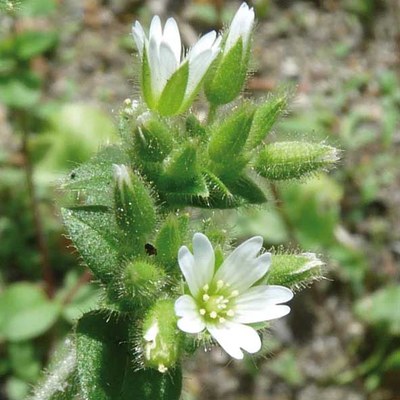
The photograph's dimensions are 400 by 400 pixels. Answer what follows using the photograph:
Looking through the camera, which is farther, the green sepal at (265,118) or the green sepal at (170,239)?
the green sepal at (265,118)

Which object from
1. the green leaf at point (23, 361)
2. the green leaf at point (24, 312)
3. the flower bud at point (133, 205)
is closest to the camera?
the flower bud at point (133, 205)

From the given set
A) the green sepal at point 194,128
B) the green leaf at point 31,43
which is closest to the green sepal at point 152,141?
the green sepal at point 194,128

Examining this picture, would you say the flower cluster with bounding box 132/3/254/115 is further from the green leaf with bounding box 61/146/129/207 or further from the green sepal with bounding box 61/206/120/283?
the green sepal with bounding box 61/206/120/283

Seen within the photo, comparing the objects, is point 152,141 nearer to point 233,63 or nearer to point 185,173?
point 185,173

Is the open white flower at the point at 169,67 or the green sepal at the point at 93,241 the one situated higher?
the open white flower at the point at 169,67

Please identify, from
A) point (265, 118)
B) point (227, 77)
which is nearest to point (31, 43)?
point (227, 77)

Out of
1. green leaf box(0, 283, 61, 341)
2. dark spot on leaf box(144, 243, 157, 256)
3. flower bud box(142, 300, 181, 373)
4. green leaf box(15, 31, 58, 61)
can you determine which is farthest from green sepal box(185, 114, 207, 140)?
green leaf box(15, 31, 58, 61)

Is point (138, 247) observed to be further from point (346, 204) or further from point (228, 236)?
point (346, 204)

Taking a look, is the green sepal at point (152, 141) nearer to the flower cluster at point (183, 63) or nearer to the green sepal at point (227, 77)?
the flower cluster at point (183, 63)

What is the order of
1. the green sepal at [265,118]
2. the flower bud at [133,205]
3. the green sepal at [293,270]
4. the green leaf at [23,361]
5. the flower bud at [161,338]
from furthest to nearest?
the green leaf at [23,361] → the green sepal at [265,118] → the green sepal at [293,270] → the flower bud at [133,205] → the flower bud at [161,338]
